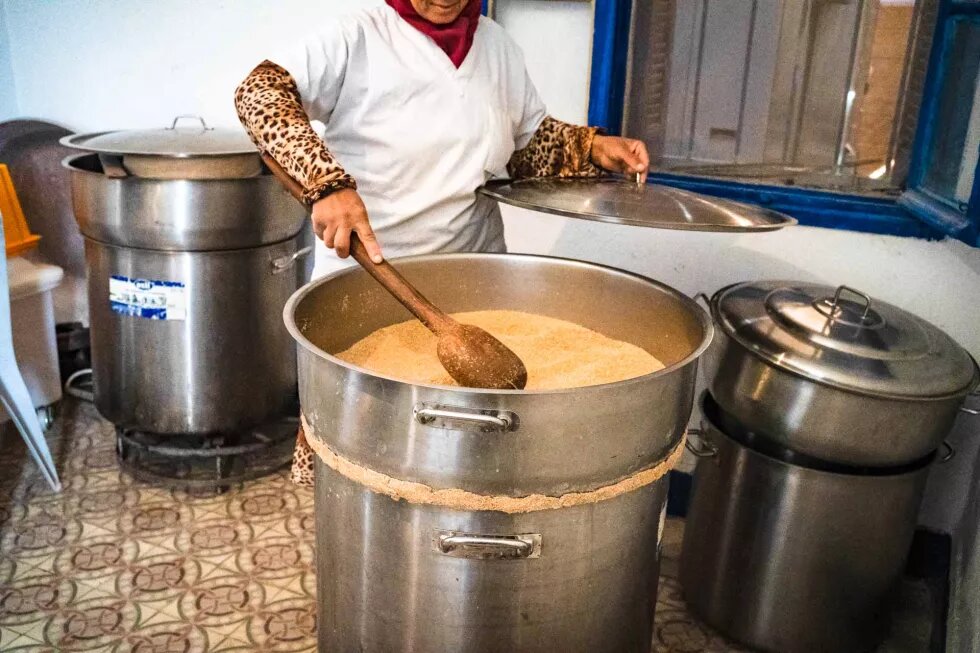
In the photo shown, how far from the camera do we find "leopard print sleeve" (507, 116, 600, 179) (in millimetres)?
1812

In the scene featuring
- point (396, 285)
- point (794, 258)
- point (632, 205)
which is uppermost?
point (632, 205)

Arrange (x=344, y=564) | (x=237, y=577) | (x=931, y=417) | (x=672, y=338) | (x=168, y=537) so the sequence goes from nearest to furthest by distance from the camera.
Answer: (x=344, y=564) → (x=672, y=338) → (x=931, y=417) → (x=237, y=577) → (x=168, y=537)

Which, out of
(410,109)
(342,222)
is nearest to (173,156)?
(410,109)

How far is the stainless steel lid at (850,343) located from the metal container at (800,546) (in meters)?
0.24

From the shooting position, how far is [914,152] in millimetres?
1953

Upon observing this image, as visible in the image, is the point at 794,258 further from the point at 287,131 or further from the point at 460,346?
the point at 287,131

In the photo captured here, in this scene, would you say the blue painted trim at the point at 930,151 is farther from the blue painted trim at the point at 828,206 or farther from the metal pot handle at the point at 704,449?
the metal pot handle at the point at 704,449

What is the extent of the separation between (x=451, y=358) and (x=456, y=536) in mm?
291

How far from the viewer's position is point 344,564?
124 centimetres

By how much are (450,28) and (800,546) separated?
131 centimetres

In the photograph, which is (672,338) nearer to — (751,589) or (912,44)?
(751,589)

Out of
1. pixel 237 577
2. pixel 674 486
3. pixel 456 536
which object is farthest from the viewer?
Result: pixel 674 486

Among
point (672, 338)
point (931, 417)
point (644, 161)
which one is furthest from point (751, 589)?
point (644, 161)

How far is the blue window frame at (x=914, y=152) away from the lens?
5.77 feet
